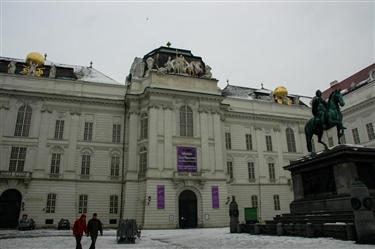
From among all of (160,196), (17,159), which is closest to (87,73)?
(17,159)

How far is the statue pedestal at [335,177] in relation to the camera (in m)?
13.6

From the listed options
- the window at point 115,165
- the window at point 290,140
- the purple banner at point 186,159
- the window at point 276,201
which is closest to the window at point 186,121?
the purple banner at point 186,159

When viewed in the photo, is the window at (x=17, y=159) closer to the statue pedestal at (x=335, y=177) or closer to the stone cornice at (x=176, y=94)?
the stone cornice at (x=176, y=94)

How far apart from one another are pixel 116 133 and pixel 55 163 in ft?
23.3

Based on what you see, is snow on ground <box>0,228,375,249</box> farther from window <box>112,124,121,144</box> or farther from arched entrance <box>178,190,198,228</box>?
window <box>112,124,121,144</box>

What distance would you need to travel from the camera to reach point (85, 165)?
33000 millimetres

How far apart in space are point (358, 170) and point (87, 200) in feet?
85.2

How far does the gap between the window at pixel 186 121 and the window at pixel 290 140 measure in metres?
14.9

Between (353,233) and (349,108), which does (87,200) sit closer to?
(353,233)

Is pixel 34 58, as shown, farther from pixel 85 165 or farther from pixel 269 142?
pixel 269 142

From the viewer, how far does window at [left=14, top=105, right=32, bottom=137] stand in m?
32.0

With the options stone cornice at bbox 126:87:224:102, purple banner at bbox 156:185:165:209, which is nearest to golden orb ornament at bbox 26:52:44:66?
stone cornice at bbox 126:87:224:102

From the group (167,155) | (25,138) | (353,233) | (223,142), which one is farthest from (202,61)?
(353,233)

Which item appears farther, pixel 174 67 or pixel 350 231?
pixel 174 67
